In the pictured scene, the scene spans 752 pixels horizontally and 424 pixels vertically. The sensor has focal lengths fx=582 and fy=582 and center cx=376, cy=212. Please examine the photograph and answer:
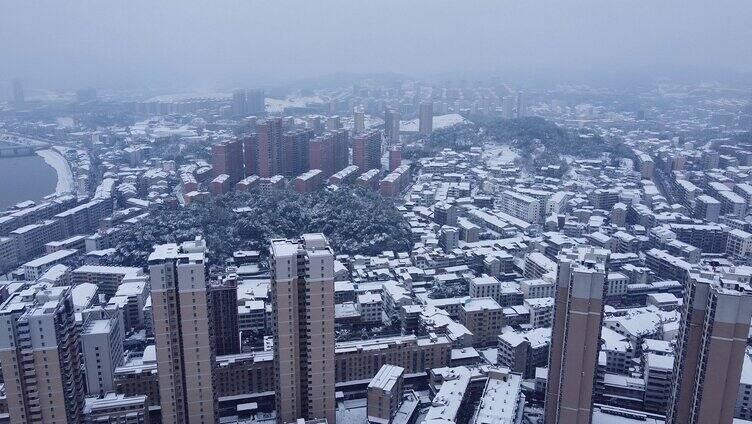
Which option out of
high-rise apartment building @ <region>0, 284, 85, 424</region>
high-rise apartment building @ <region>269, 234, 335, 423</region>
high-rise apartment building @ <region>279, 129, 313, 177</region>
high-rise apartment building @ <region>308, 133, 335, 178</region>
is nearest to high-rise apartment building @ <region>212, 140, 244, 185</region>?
high-rise apartment building @ <region>279, 129, 313, 177</region>

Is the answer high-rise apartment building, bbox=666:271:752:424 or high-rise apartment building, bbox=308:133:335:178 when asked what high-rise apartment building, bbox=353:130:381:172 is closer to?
high-rise apartment building, bbox=308:133:335:178

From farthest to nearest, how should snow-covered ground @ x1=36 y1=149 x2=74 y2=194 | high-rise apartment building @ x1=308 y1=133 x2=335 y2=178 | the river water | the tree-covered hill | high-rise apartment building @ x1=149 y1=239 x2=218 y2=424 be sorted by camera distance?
snow-covered ground @ x1=36 y1=149 x2=74 y2=194 < the river water < high-rise apartment building @ x1=308 y1=133 x2=335 y2=178 < the tree-covered hill < high-rise apartment building @ x1=149 y1=239 x2=218 y2=424

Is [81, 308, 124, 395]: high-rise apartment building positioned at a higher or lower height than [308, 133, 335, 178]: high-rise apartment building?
lower

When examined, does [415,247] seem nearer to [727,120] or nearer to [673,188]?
[673,188]

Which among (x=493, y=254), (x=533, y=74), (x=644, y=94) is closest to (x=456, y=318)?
(x=493, y=254)

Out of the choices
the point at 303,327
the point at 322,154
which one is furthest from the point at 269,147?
the point at 303,327

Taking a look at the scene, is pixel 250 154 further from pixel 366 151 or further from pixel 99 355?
pixel 99 355

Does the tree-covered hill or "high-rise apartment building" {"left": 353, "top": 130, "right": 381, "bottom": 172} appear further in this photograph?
"high-rise apartment building" {"left": 353, "top": 130, "right": 381, "bottom": 172}
